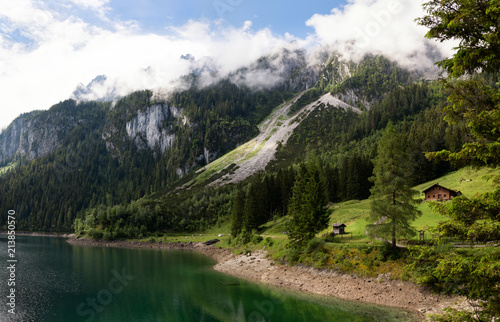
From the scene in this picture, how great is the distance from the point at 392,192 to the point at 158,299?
38.9m

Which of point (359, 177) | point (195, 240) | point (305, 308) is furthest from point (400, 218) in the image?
point (195, 240)

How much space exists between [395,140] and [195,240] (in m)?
91.1

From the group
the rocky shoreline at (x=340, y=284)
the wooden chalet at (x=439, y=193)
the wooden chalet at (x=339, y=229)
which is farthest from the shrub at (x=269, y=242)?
the wooden chalet at (x=439, y=193)

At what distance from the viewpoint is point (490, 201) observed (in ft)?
37.0

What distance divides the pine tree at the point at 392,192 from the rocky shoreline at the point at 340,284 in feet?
23.0

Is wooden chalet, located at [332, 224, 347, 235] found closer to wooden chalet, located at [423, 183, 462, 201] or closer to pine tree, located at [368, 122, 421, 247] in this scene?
pine tree, located at [368, 122, 421, 247]

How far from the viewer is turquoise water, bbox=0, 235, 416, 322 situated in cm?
3716

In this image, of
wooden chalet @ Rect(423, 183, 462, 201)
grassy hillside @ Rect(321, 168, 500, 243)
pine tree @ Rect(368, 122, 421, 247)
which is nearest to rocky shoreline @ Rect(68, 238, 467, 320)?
pine tree @ Rect(368, 122, 421, 247)

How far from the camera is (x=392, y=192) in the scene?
43.5 m

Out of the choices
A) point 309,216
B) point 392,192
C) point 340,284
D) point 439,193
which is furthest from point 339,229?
point 439,193

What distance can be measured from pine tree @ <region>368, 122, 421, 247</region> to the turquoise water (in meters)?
11.4

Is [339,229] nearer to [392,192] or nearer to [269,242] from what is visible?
[269,242]

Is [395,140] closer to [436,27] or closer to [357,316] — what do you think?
[357,316]

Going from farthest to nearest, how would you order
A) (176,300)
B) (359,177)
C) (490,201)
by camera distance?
(359,177), (176,300), (490,201)
